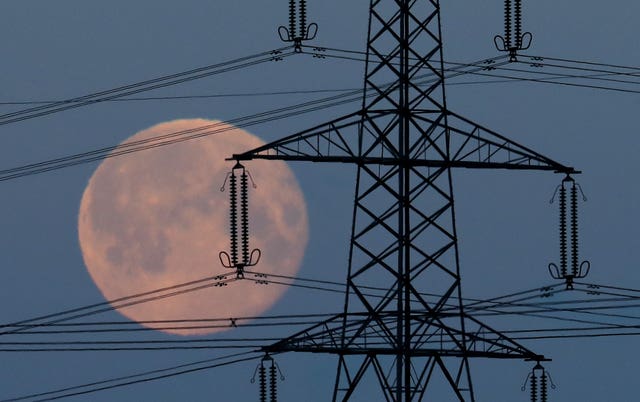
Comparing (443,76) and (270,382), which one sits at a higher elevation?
(443,76)

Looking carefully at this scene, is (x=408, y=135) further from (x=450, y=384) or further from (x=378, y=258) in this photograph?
(x=450, y=384)

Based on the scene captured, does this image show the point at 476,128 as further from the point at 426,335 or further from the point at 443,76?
the point at 426,335

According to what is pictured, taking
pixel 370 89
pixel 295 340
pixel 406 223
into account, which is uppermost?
pixel 370 89

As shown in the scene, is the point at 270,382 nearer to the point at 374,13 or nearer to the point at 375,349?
the point at 375,349

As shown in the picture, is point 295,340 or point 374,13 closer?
point 295,340

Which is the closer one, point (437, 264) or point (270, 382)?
point (437, 264)

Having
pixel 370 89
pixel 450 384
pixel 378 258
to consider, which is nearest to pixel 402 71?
pixel 370 89

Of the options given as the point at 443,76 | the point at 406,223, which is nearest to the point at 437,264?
the point at 406,223

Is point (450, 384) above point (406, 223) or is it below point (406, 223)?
below
